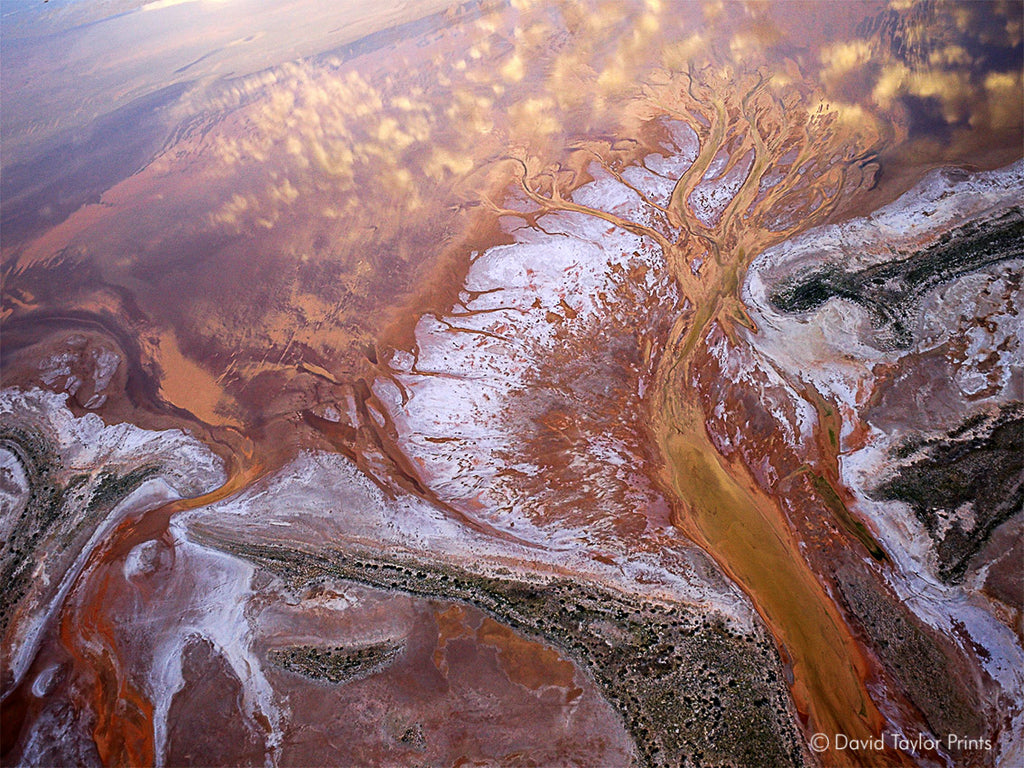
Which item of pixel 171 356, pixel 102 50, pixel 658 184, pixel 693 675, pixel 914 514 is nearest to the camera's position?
pixel 693 675

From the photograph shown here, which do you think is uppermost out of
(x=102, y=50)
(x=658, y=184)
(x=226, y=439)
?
(x=102, y=50)

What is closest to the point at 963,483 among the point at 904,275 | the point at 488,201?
the point at 904,275

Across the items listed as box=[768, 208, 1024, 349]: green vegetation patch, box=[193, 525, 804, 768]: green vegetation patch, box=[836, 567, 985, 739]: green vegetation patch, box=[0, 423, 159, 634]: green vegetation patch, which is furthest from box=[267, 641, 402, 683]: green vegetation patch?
box=[768, 208, 1024, 349]: green vegetation patch

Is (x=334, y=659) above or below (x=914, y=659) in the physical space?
above

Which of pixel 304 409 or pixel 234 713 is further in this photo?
pixel 304 409

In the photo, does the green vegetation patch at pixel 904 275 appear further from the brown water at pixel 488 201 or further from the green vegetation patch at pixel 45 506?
the green vegetation patch at pixel 45 506

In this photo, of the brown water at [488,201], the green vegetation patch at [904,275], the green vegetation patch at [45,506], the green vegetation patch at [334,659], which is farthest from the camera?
the green vegetation patch at [904,275]

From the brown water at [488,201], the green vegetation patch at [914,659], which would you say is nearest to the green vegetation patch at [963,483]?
the green vegetation patch at [914,659]

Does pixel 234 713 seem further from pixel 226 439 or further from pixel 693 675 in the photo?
pixel 693 675

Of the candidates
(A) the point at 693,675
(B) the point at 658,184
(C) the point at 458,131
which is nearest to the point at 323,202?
(C) the point at 458,131

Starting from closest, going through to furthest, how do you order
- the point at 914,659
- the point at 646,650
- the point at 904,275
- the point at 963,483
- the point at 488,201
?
the point at 914,659 < the point at 646,650 < the point at 963,483 < the point at 904,275 < the point at 488,201

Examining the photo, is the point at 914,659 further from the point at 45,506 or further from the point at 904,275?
the point at 45,506
